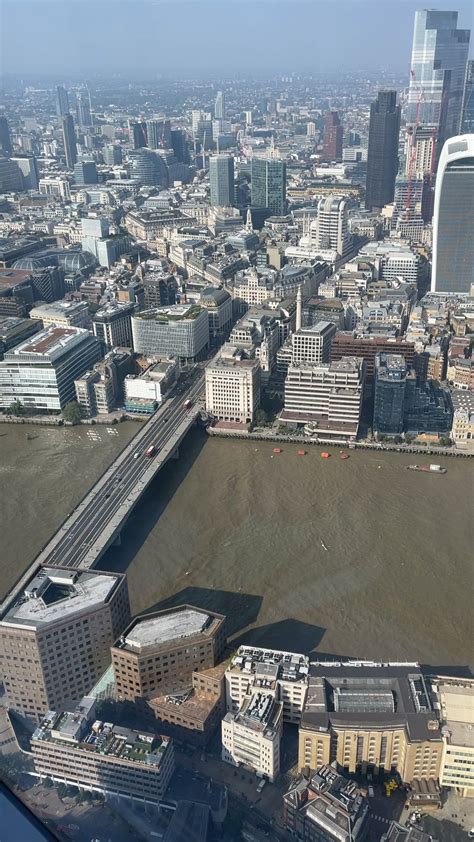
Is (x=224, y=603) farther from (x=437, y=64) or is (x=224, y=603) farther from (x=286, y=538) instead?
(x=437, y=64)

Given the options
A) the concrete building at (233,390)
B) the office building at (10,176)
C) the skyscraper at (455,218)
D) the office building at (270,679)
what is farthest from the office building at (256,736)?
the office building at (10,176)

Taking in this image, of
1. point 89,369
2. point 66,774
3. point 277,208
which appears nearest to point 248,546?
point 66,774

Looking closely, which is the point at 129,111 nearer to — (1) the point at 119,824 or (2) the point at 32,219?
(2) the point at 32,219

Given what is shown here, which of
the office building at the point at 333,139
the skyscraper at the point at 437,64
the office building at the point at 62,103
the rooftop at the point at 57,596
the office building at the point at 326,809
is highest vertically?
the skyscraper at the point at 437,64

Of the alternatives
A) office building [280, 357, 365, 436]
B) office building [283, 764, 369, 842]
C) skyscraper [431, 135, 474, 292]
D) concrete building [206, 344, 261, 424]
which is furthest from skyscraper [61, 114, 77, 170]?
office building [283, 764, 369, 842]

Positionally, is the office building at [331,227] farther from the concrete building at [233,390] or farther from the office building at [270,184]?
the concrete building at [233,390]

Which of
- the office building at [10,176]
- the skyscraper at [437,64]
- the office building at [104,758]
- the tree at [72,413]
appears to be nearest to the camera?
the office building at [104,758]
